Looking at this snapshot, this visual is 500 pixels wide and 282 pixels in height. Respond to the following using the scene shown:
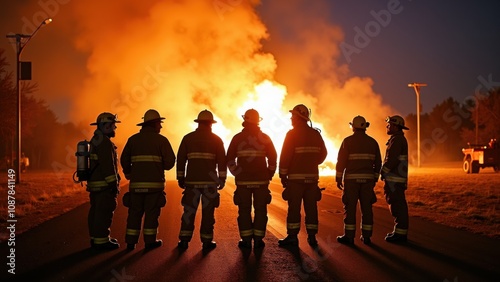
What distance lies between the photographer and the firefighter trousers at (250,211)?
811 cm

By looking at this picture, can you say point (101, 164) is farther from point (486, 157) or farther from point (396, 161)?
point (486, 157)

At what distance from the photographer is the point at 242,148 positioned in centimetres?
847

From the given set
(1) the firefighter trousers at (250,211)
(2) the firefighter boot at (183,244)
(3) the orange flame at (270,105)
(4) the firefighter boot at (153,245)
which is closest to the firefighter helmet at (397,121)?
(1) the firefighter trousers at (250,211)

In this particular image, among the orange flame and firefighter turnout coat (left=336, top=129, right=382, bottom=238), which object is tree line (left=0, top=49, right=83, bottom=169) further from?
firefighter turnout coat (left=336, top=129, right=382, bottom=238)

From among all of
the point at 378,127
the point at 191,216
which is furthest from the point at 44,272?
the point at 378,127

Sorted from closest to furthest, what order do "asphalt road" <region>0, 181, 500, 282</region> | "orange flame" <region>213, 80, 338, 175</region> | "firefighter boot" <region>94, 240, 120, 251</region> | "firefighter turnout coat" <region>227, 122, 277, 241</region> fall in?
"asphalt road" <region>0, 181, 500, 282</region>
"firefighter boot" <region>94, 240, 120, 251</region>
"firefighter turnout coat" <region>227, 122, 277, 241</region>
"orange flame" <region>213, 80, 338, 175</region>

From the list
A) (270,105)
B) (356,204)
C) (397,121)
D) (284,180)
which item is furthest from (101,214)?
(270,105)

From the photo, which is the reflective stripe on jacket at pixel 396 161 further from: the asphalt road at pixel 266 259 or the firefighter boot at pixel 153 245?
the firefighter boot at pixel 153 245

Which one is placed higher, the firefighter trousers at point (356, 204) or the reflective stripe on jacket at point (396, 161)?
the reflective stripe on jacket at point (396, 161)

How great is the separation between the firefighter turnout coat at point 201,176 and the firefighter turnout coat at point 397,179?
3.02 metres

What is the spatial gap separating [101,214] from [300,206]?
329 centimetres

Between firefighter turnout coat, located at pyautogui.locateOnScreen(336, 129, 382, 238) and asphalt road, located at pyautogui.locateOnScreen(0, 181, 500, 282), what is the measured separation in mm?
453

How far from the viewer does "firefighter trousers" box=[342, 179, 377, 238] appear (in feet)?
27.9

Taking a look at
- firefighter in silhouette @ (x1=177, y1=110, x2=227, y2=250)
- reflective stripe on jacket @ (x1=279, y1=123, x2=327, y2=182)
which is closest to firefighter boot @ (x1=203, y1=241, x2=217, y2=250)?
firefighter in silhouette @ (x1=177, y1=110, x2=227, y2=250)
